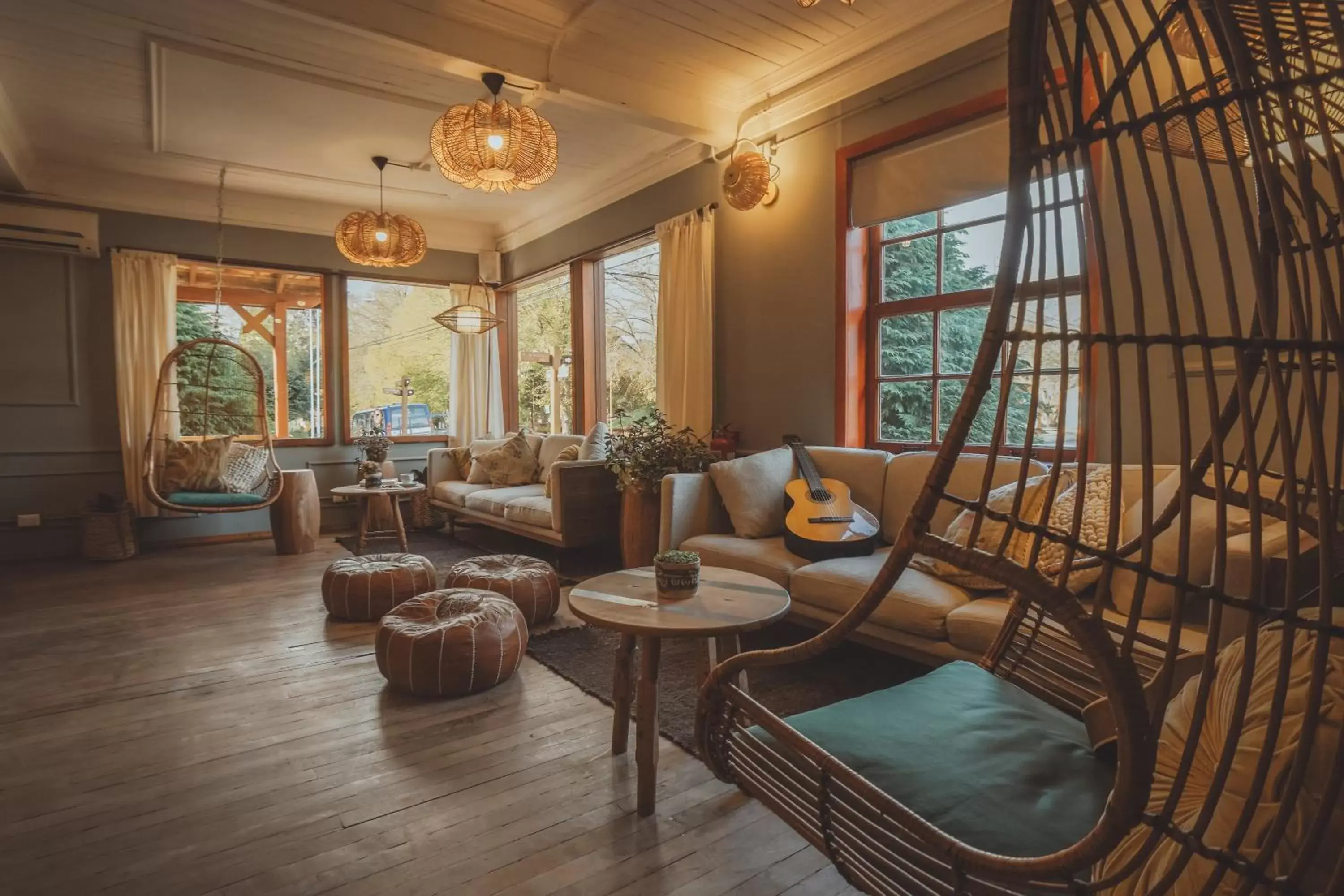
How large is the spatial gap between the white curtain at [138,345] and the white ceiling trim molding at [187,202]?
1.27 ft

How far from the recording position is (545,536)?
4.41 meters

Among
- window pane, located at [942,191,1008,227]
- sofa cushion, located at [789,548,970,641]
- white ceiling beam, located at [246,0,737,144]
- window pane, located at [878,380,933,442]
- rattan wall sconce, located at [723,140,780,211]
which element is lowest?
sofa cushion, located at [789,548,970,641]

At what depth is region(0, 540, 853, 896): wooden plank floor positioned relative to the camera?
1.54m

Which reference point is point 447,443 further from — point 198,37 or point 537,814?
point 537,814

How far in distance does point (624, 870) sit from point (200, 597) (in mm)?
3406

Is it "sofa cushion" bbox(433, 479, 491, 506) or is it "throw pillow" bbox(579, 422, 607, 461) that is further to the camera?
"sofa cushion" bbox(433, 479, 491, 506)

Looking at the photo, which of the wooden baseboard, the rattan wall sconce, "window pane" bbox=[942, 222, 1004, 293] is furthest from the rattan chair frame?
"window pane" bbox=[942, 222, 1004, 293]

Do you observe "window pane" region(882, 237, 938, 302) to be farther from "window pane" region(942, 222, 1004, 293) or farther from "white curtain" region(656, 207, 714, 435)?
"white curtain" region(656, 207, 714, 435)

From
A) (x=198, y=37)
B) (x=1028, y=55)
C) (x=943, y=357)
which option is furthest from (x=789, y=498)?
(x=198, y=37)

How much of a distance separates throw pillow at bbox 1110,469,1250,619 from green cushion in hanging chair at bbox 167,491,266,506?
190 inches

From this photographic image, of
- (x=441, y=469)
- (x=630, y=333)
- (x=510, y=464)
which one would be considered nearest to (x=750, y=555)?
(x=510, y=464)

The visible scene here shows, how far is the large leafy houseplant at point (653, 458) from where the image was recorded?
381 cm

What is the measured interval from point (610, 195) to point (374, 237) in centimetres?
171

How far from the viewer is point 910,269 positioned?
3502mm
